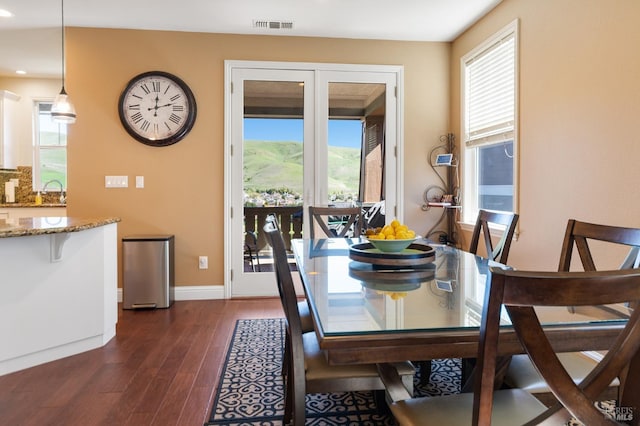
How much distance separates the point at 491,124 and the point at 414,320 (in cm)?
296

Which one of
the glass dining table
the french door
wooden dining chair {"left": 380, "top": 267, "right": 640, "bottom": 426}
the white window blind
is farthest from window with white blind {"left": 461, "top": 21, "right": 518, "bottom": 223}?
wooden dining chair {"left": 380, "top": 267, "right": 640, "bottom": 426}

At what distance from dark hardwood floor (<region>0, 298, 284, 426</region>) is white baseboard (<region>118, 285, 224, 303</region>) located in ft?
2.23

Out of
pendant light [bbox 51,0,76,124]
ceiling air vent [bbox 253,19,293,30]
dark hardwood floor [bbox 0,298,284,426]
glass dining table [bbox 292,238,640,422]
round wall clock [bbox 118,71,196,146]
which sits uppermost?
ceiling air vent [bbox 253,19,293,30]

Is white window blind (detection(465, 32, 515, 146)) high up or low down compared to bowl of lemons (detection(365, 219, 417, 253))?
up

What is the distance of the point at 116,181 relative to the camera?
3.85 meters

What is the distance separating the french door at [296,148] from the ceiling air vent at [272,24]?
0.35 meters

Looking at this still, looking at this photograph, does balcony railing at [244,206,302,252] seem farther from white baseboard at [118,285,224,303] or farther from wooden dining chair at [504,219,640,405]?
wooden dining chair at [504,219,640,405]

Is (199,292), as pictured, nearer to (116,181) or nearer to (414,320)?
(116,181)

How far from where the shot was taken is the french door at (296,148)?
4.00 meters

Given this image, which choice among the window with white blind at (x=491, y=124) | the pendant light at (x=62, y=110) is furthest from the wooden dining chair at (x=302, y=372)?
the pendant light at (x=62, y=110)

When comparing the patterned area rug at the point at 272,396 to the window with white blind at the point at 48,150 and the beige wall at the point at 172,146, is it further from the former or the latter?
the window with white blind at the point at 48,150

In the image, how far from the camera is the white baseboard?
3965 millimetres

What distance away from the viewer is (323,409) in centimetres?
197

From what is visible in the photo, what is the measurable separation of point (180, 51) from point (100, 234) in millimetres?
2106
